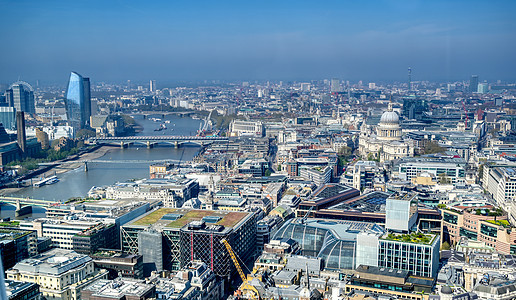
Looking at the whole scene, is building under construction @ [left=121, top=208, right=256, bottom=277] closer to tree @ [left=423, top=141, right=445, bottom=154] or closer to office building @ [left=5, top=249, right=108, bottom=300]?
office building @ [left=5, top=249, right=108, bottom=300]

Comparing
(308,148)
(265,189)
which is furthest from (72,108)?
(265,189)

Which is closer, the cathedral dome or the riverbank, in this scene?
the riverbank

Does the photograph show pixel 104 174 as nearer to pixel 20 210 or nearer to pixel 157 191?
pixel 20 210

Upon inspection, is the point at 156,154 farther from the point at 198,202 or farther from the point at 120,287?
the point at 120,287

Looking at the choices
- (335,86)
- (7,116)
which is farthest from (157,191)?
(335,86)

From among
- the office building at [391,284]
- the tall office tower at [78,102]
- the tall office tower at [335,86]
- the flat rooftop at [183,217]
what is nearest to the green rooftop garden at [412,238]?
the office building at [391,284]

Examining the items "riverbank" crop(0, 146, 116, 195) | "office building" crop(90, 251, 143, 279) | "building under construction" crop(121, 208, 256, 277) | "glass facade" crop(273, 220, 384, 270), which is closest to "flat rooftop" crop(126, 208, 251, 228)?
"building under construction" crop(121, 208, 256, 277)

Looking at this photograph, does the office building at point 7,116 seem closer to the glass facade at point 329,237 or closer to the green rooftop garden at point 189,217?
the green rooftop garden at point 189,217
